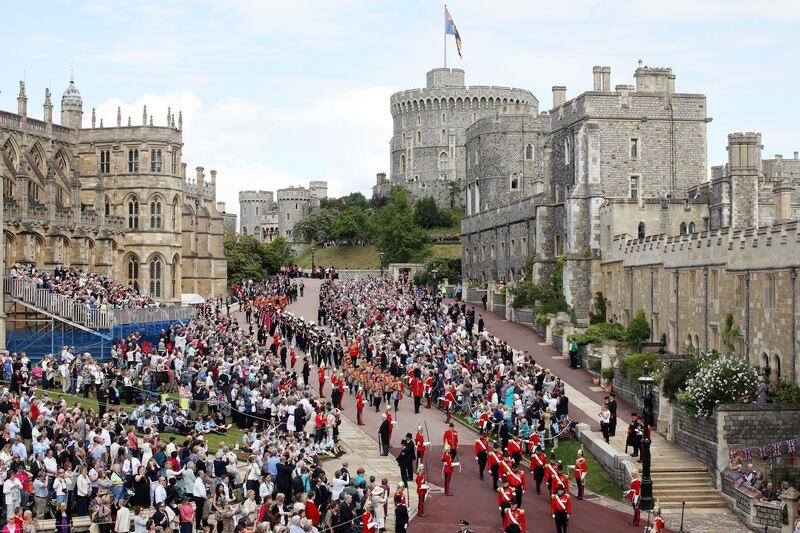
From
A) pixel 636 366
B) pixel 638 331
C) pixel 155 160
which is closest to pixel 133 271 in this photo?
pixel 155 160

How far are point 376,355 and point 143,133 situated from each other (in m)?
31.0

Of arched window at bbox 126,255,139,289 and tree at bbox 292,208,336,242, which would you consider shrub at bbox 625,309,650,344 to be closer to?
arched window at bbox 126,255,139,289

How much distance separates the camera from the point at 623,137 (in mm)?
55188

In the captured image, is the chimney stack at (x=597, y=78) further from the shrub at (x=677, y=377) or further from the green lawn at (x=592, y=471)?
the green lawn at (x=592, y=471)

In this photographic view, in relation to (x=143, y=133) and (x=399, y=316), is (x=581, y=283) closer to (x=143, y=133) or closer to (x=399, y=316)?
(x=399, y=316)

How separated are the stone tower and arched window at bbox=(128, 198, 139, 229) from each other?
35.1 m

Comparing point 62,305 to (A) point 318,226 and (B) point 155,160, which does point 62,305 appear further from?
(A) point 318,226

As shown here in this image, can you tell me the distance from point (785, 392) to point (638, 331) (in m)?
14.0

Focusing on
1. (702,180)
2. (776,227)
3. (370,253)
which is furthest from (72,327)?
(370,253)

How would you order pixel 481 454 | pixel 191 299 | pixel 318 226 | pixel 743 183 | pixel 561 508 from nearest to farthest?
pixel 561 508
pixel 481 454
pixel 743 183
pixel 191 299
pixel 318 226

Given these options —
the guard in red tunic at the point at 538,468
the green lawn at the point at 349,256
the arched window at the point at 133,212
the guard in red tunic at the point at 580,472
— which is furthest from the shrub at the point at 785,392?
the green lawn at the point at 349,256

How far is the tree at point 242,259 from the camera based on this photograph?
87.6 meters

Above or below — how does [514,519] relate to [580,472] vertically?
above

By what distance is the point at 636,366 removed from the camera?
37.3 m
